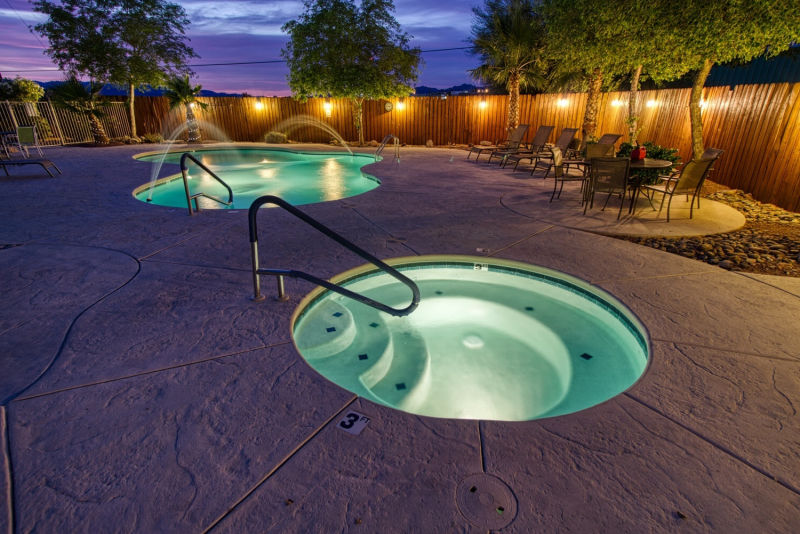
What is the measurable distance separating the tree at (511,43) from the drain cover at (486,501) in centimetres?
1531

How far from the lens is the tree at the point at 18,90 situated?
17.9m

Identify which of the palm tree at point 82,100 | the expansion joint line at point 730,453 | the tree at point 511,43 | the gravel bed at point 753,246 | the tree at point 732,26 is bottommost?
the expansion joint line at point 730,453

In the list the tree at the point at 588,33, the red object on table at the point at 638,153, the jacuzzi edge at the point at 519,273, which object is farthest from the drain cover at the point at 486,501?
the tree at the point at 588,33

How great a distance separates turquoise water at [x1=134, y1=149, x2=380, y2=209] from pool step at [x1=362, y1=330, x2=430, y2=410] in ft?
20.2

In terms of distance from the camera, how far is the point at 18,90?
59.5 feet

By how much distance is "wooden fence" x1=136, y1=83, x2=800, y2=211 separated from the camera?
6895 mm

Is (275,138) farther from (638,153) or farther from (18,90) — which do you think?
(638,153)

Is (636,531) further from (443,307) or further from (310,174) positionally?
(310,174)

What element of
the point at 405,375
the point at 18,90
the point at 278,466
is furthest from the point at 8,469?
the point at 18,90

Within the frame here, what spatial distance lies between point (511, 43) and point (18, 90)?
2247 cm

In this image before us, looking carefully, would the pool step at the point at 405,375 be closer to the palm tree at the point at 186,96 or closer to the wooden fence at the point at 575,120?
the wooden fence at the point at 575,120

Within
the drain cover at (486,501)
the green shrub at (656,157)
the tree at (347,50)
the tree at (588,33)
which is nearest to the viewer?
the drain cover at (486,501)

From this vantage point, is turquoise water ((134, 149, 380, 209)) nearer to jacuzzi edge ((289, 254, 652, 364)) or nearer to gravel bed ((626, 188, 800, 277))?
jacuzzi edge ((289, 254, 652, 364))

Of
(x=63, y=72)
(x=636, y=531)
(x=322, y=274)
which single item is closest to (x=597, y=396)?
(x=636, y=531)
